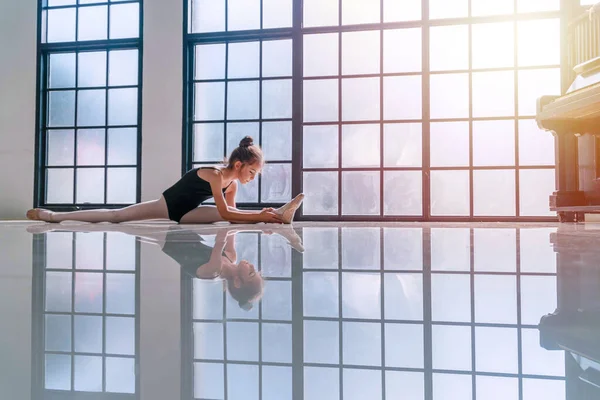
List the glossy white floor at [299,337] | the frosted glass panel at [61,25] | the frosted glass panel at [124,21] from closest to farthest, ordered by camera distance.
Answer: the glossy white floor at [299,337]
the frosted glass panel at [124,21]
the frosted glass panel at [61,25]

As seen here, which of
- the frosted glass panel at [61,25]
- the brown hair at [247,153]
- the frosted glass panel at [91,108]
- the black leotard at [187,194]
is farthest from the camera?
the frosted glass panel at [61,25]

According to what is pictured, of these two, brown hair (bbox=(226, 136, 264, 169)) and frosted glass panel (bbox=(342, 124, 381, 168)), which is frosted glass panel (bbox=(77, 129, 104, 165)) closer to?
frosted glass panel (bbox=(342, 124, 381, 168))

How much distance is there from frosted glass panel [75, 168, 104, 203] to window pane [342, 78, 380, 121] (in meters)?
2.74

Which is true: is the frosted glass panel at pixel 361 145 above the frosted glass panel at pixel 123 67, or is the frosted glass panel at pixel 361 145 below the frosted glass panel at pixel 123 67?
below

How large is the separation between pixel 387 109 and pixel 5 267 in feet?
13.6

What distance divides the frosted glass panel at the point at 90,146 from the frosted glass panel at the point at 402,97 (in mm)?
3079

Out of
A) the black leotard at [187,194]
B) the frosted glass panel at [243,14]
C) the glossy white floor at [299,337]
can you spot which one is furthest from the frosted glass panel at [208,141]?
the glossy white floor at [299,337]

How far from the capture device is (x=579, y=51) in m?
3.19

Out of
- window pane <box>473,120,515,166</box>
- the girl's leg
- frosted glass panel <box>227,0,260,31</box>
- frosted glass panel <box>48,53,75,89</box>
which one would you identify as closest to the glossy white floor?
the girl's leg

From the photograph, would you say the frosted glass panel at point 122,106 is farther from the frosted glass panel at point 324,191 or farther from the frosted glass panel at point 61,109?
the frosted glass panel at point 324,191

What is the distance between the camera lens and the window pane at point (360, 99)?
461cm

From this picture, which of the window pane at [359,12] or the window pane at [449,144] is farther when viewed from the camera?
the window pane at [359,12]

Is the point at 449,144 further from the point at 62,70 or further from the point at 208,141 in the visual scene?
the point at 62,70

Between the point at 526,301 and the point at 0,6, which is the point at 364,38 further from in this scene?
the point at 526,301
